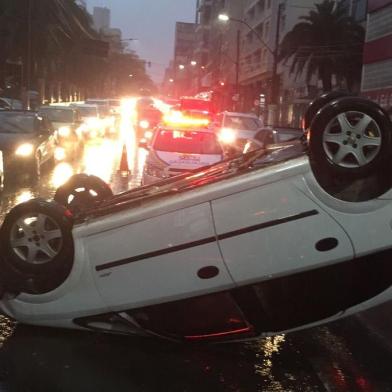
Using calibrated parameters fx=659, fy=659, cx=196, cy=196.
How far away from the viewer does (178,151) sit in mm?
12898

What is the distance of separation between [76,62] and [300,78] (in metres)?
24.9

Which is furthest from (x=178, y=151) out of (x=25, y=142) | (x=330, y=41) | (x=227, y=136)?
(x=330, y=41)

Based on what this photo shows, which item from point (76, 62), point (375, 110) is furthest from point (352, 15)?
point (375, 110)

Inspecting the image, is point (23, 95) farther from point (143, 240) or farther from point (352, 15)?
point (143, 240)

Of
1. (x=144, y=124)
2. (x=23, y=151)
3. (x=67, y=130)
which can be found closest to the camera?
(x=23, y=151)

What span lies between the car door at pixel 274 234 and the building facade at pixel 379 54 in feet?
89.5

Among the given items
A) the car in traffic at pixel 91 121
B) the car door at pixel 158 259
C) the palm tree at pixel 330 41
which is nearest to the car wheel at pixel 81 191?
the car door at pixel 158 259

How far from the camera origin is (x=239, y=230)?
4312 millimetres

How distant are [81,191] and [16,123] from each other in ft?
37.6

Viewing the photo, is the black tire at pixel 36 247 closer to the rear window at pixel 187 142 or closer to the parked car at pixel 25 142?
the rear window at pixel 187 142

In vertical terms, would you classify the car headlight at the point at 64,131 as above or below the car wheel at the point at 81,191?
below

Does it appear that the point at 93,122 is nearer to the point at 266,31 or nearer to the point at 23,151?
the point at 23,151

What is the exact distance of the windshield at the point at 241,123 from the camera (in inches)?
948

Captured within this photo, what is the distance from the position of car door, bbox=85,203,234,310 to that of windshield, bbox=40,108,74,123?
64.6 ft
